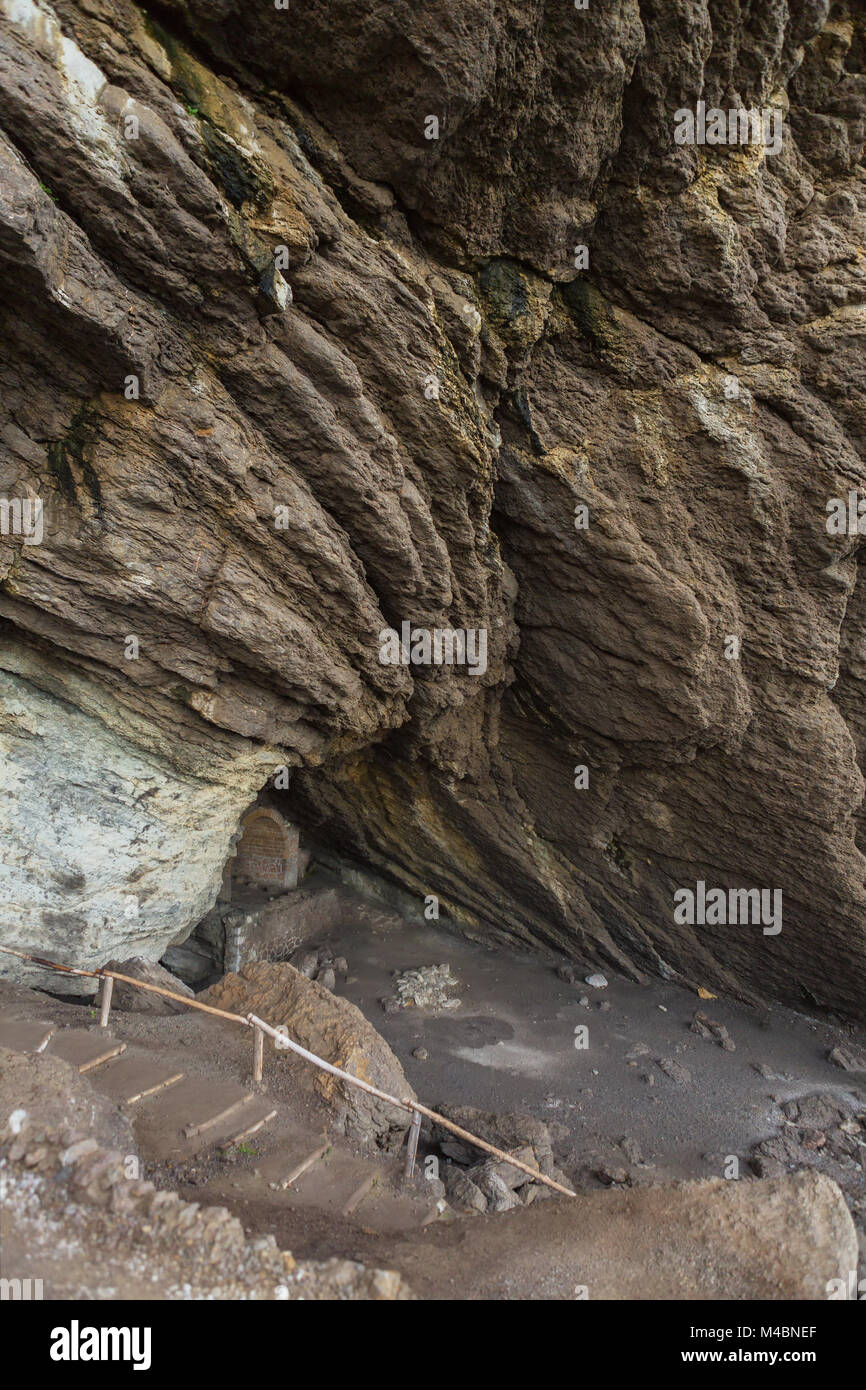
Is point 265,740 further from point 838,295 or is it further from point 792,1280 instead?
point 838,295

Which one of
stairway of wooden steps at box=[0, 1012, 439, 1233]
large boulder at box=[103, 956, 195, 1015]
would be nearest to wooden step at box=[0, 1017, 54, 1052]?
stairway of wooden steps at box=[0, 1012, 439, 1233]

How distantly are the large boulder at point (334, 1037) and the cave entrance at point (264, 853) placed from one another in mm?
4702

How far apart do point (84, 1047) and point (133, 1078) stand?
52 centimetres

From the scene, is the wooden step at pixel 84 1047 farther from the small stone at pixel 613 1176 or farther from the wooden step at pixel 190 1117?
the small stone at pixel 613 1176

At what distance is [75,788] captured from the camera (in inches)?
276

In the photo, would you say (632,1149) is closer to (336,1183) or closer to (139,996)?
(336,1183)

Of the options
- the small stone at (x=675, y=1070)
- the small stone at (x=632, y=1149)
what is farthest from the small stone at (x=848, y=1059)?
the small stone at (x=632, y=1149)

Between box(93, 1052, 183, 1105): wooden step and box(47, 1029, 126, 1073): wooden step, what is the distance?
7 centimetres

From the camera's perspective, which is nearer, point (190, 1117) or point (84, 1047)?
point (190, 1117)

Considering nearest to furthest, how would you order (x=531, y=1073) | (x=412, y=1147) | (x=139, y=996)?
1. (x=412, y=1147)
2. (x=139, y=996)
3. (x=531, y=1073)

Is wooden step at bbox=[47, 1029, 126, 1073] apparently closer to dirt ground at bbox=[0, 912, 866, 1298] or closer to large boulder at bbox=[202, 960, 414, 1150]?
dirt ground at bbox=[0, 912, 866, 1298]

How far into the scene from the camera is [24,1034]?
5.39 metres

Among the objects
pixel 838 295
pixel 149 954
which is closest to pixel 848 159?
pixel 838 295

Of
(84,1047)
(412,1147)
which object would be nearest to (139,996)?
(84,1047)
